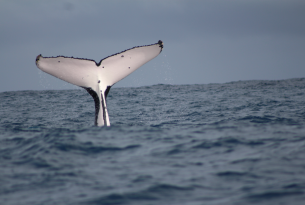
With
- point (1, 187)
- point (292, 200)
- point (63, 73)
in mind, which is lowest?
point (292, 200)

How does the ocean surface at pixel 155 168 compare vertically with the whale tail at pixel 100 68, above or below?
below

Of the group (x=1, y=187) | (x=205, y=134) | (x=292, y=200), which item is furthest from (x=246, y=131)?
(x=1, y=187)

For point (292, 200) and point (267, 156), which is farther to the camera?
point (267, 156)

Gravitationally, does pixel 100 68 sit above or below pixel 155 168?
above

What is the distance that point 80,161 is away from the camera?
22.8 ft

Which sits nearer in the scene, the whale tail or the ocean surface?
the ocean surface

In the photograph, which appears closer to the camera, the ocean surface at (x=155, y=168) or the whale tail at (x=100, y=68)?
the ocean surface at (x=155, y=168)

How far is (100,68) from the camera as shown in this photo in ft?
33.4

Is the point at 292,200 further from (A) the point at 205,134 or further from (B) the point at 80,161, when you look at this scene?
(A) the point at 205,134

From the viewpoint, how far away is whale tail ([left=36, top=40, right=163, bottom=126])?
933 centimetres

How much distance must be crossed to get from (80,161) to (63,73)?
344 cm

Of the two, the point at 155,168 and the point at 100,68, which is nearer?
the point at 155,168

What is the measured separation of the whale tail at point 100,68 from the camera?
9328 millimetres

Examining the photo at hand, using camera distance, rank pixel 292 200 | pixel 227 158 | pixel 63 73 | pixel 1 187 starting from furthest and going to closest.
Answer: pixel 63 73
pixel 227 158
pixel 1 187
pixel 292 200
